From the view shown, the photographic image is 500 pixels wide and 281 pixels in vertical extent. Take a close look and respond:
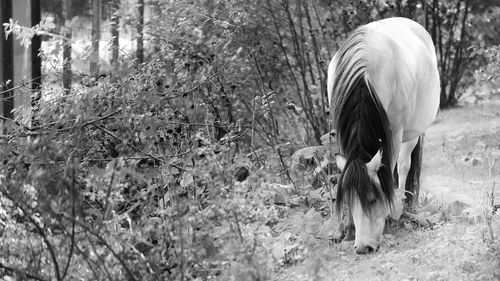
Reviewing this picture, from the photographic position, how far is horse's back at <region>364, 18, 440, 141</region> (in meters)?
5.60

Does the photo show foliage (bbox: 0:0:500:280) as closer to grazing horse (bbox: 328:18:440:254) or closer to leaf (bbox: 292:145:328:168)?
leaf (bbox: 292:145:328:168)

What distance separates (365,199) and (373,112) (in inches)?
24.8

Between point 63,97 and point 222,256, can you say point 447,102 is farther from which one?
point 222,256

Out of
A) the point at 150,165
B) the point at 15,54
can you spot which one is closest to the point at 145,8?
the point at 15,54

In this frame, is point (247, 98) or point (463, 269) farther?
point (247, 98)

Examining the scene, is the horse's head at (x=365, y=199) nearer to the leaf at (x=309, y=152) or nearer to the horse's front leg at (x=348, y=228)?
the horse's front leg at (x=348, y=228)

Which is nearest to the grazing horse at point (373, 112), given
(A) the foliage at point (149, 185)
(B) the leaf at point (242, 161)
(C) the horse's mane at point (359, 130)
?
(C) the horse's mane at point (359, 130)

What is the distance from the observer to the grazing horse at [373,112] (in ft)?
16.4

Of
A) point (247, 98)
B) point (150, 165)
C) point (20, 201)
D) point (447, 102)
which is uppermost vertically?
point (20, 201)

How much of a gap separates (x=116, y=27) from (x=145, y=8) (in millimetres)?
2629

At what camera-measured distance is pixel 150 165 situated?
209 inches

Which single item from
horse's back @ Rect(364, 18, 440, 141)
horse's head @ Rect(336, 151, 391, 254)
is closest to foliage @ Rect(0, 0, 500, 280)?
horse's head @ Rect(336, 151, 391, 254)

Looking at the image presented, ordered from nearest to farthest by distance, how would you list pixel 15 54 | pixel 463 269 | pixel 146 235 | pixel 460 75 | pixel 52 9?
pixel 146 235 < pixel 463 269 < pixel 15 54 < pixel 52 9 < pixel 460 75

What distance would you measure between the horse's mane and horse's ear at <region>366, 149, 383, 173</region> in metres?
0.05
